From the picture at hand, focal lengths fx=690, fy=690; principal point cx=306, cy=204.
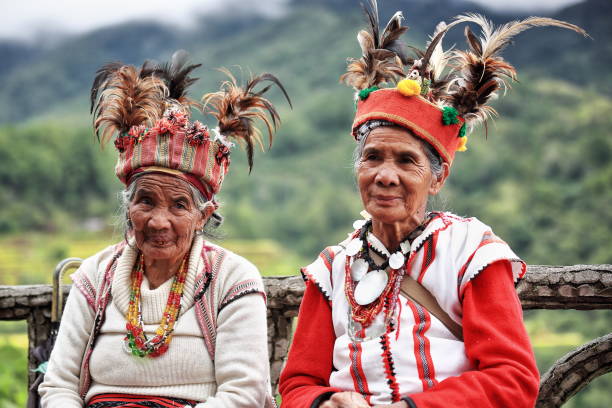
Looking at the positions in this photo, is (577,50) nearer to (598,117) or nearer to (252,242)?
(598,117)

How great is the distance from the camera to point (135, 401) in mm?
2582

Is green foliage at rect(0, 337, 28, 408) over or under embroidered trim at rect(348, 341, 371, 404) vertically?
over

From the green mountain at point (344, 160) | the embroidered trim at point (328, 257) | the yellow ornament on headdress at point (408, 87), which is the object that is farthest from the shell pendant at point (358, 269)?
the green mountain at point (344, 160)

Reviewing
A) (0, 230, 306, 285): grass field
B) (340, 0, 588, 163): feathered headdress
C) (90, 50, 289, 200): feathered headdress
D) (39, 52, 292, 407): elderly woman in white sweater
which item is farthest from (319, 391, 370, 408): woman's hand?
(0, 230, 306, 285): grass field

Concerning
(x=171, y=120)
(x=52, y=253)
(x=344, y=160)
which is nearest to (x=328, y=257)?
(x=171, y=120)

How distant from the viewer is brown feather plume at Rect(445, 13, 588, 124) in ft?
7.41

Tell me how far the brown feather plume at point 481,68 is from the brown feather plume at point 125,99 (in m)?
1.19

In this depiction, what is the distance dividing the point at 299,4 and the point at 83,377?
264ft

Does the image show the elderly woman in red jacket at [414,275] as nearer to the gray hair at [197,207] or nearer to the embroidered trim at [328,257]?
the embroidered trim at [328,257]

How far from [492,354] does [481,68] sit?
930 mm

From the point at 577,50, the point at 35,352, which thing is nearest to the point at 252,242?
the point at 577,50

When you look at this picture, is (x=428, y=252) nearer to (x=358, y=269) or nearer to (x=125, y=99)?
(x=358, y=269)

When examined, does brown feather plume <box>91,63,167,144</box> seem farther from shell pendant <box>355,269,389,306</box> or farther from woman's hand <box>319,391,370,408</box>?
woman's hand <box>319,391,370,408</box>

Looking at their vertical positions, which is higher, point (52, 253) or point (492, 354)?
point (52, 253)
